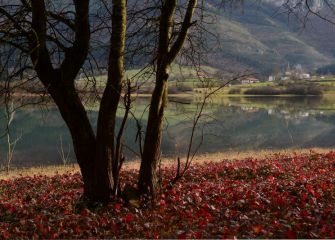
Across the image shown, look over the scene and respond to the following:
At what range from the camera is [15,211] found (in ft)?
31.9

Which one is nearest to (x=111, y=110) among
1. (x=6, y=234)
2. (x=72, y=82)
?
(x=72, y=82)

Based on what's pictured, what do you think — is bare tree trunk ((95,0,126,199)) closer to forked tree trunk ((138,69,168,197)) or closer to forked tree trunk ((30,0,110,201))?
forked tree trunk ((30,0,110,201))

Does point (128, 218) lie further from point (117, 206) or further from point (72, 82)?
point (72, 82)

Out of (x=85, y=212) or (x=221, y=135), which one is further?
(x=221, y=135)

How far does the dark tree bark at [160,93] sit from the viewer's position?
30.1 feet

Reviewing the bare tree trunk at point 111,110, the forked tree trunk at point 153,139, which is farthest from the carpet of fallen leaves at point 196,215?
the bare tree trunk at point 111,110

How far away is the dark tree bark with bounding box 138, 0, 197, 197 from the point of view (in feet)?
30.1

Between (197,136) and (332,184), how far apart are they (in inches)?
1390

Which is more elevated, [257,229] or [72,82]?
[72,82]

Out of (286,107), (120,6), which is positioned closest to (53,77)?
(120,6)

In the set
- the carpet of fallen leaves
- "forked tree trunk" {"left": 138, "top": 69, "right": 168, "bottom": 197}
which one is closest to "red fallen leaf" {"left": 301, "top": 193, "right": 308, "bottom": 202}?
the carpet of fallen leaves

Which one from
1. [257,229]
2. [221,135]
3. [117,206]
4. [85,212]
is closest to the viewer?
[257,229]

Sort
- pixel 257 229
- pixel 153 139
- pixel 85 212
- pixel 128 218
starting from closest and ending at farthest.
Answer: pixel 257 229
pixel 128 218
pixel 85 212
pixel 153 139

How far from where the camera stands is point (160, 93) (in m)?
9.18
